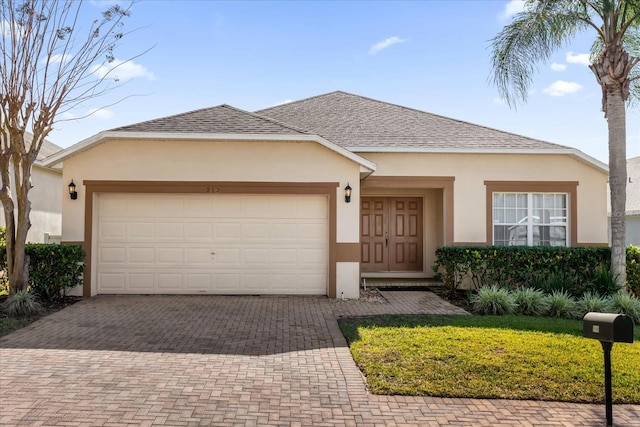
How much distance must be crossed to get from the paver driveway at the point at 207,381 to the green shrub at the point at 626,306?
16.3ft

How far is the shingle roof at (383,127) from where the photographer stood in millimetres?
12805

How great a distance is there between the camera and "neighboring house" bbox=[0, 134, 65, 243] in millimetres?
17141

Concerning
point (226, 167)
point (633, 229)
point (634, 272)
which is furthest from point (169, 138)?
point (633, 229)

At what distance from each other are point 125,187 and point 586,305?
34.8 feet

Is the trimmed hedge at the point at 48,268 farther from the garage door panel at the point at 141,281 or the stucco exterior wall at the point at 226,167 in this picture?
the garage door panel at the point at 141,281

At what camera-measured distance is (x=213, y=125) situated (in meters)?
11.2

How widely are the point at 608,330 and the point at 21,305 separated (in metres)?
9.63

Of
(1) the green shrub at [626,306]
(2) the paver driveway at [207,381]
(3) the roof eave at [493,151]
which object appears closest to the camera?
(2) the paver driveway at [207,381]

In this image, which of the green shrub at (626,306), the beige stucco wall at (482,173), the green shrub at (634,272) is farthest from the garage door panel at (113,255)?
the green shrub at (634,272)

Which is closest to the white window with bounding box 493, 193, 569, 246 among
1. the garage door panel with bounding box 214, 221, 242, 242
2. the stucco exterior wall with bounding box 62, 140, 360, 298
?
the stucco exterior wall with bounding box 62, 140, 360, 298

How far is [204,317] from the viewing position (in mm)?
8727

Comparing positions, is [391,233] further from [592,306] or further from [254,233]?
[592,306]

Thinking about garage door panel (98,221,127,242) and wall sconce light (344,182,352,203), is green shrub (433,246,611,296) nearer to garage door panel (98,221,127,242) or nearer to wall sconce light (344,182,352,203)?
wall sconce light (344,182,352,203)

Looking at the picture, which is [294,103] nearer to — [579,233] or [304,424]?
[579,233]
